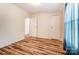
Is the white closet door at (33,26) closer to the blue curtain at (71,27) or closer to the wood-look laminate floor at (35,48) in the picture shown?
the wood-look laminate floor at (35,48)

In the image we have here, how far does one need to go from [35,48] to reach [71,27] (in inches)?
21.6

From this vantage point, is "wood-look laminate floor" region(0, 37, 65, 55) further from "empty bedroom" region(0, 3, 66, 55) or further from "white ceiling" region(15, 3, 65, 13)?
"white ceiling" region(15, 3, 65, 13)

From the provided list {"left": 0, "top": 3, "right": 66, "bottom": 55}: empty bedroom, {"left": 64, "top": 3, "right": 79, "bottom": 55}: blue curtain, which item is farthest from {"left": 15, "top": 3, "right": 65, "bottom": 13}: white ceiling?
{"left": 64, "top": 3, "right": 79, "bottom": 55}: blue curtain

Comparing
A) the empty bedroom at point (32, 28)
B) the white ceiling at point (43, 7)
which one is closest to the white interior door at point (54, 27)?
the empty bedroom at point (32, 28)

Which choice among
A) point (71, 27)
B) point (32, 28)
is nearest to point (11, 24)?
point (32, 28)

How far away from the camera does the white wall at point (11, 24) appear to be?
150cm

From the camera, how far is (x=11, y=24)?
1.51 meters

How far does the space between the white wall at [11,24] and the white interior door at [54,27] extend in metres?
0.36

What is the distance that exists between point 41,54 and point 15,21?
22.0 inches

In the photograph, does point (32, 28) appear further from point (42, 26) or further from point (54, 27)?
point (54, 27)

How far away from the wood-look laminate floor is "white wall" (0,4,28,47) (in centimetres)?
9

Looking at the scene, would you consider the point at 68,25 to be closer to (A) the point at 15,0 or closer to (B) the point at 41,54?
(B) the point at 41,54
